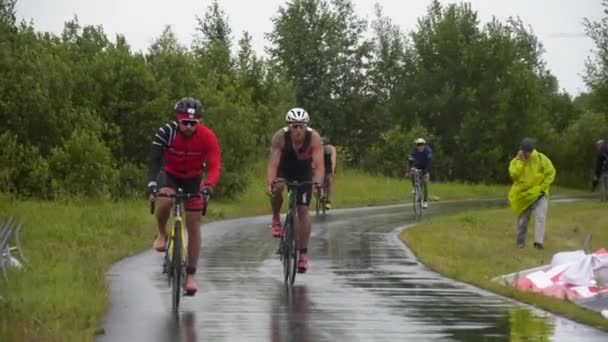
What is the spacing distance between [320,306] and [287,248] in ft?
6.98

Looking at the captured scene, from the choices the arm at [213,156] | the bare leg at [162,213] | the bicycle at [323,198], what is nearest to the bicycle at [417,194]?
the bicycle at [323,198]

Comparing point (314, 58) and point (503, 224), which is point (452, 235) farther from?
point (314, 58)

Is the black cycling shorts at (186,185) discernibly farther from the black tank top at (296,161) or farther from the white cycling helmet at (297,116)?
the black tank top at (296,161)

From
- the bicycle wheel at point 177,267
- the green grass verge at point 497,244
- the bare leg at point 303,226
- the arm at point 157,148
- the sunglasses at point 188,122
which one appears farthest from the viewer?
the bare leg at point 303,226

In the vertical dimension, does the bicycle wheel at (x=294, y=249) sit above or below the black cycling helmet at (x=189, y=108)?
below

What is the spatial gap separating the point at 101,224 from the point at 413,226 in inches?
301

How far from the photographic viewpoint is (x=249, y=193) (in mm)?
40500

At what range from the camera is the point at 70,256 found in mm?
17844

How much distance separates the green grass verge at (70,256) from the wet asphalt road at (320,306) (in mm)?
298

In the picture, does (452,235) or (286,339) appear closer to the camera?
(286,339)

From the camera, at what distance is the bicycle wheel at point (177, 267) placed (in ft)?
40.1

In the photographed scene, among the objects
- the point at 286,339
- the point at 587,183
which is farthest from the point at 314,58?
the point at 286,339

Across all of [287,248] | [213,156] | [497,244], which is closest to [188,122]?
[213,156]

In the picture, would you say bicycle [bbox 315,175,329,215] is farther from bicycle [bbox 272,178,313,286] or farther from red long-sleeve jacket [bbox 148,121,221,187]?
red long-sleeve jacket [bbox 148,121,221,187]
